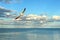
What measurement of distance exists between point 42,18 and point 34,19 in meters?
0.75

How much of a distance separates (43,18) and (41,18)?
0.12 meters

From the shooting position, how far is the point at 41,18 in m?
11.6

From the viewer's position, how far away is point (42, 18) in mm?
11531

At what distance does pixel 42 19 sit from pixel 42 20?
0.19 feet

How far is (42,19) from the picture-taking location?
454 inches

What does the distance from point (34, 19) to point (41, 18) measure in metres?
0.70

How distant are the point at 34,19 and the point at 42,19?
741 mm

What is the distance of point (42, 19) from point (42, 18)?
5cm

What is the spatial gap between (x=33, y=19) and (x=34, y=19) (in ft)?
0.79

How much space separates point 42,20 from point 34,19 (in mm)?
724

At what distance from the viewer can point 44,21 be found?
38.8 ft

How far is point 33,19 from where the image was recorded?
11.9 metres
